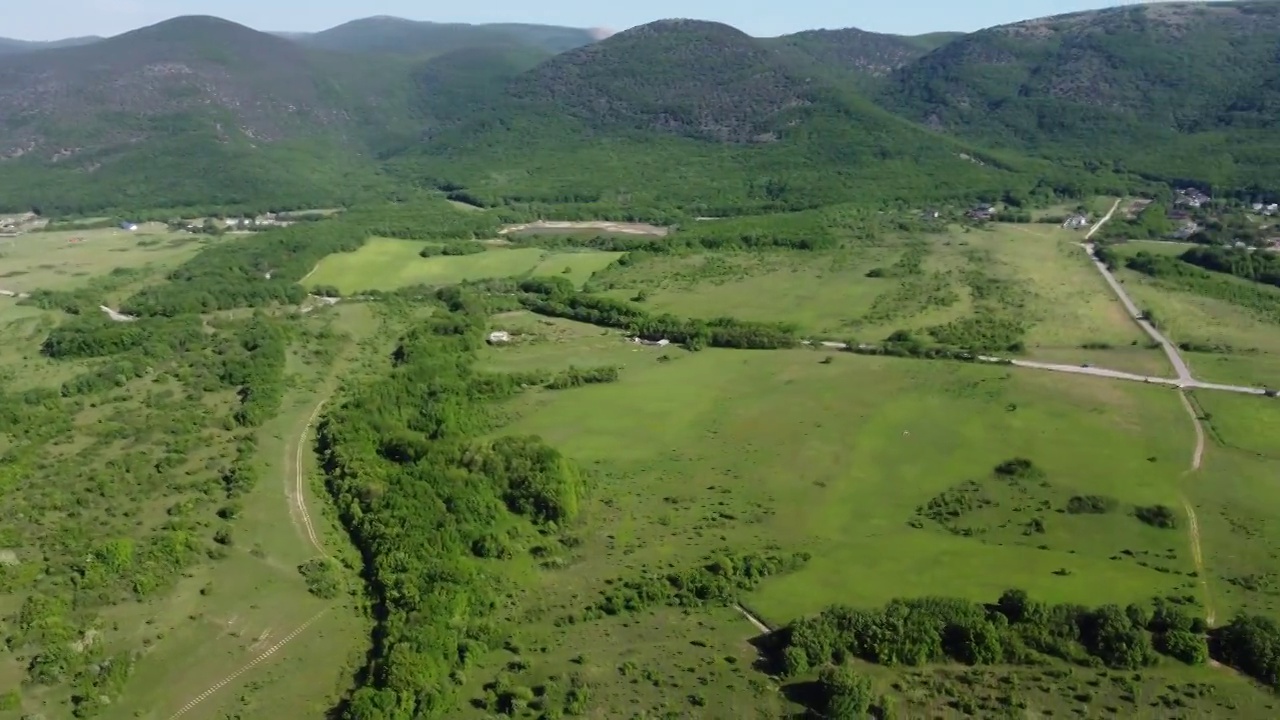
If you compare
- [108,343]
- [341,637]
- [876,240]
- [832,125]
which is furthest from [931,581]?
[832,125]

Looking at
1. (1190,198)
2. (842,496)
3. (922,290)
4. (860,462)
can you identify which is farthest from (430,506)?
(1190,198)

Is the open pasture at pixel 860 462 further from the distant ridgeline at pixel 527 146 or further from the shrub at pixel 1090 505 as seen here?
the distant ridgeline at pixel 527 146

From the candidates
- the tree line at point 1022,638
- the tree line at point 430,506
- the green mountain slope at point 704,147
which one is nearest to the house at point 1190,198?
the green mountain slope at point 704,147

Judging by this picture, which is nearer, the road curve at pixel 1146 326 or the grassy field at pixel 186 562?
the grassy field at pixel 186 562

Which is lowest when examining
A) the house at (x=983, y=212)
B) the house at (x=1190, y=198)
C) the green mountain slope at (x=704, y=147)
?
the house at (x=983, y=212)

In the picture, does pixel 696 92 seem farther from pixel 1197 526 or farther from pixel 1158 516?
pixel 1197 526

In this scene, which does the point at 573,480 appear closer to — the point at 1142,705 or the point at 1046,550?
the point at 1046,550
